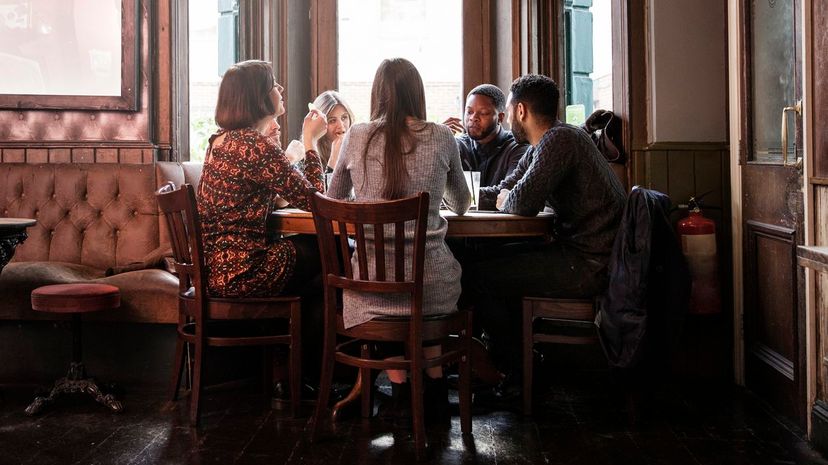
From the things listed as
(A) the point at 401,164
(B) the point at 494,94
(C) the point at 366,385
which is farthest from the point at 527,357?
(B) the point at 494,94

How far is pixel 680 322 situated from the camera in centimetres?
312

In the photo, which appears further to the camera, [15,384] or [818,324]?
[15,384]

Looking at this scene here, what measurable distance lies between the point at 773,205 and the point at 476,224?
1228 millimetres

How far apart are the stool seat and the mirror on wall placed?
4.77ft

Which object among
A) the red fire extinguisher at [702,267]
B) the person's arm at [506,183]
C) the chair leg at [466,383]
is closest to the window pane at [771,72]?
the red fire extinguisher at [702,267]

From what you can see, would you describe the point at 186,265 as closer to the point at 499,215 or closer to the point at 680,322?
the point at 499,215

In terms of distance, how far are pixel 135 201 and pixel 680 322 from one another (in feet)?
8.88

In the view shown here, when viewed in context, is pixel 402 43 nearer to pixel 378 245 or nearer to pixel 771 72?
pixel 771 72

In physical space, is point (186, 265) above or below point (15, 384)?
above

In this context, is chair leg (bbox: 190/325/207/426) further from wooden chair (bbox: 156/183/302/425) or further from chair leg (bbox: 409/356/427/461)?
chair leg (bbox: 409/356/427/461)

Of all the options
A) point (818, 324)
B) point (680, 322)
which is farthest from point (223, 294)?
point (818, 324)

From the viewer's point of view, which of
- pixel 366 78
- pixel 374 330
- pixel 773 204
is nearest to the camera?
pixel 374 330

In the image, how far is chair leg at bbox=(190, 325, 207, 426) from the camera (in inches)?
125

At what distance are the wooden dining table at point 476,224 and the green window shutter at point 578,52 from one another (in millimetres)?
1500
